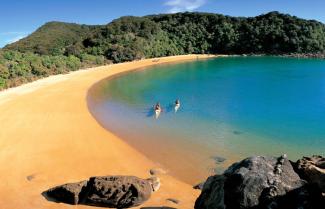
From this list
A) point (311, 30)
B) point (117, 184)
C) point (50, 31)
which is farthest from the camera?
point (50, 31)

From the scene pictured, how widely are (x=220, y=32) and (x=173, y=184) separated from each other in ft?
335

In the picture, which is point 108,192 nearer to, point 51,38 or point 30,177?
point 30,177

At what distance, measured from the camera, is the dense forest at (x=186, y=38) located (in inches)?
3442

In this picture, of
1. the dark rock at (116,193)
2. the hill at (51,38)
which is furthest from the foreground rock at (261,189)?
the hill at (51,38)

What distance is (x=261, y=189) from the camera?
843cm

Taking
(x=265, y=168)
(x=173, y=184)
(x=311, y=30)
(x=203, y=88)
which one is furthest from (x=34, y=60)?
(x=311, y=30)

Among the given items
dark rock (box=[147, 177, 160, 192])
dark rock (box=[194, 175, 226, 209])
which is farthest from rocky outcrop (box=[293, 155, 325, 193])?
dark rock (box=[147, 177, 160, 192])

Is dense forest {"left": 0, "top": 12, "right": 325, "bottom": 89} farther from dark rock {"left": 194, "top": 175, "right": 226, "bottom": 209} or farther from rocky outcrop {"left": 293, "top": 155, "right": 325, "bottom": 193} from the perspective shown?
rocky outcrop {"left": 293, "top": 155, "right": 325, "bottom": 193}

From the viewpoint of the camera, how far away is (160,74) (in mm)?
60500

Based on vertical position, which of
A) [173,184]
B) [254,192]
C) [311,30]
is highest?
[311,30]

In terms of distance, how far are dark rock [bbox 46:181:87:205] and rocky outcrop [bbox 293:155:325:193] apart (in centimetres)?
754

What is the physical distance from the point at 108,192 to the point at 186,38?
10070cm

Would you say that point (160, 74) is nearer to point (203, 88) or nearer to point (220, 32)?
point (203, 88)

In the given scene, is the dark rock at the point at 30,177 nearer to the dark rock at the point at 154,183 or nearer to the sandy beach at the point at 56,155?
the sandy beach at the point at 56,155
